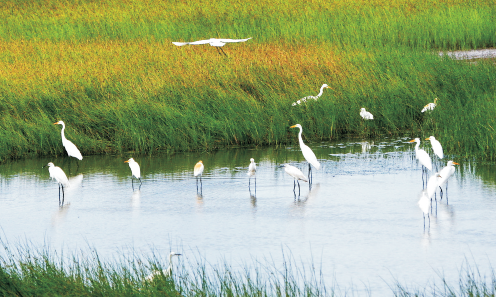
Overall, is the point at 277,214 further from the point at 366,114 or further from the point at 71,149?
the point at 366,114

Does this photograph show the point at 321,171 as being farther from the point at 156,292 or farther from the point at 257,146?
the point at 156,292

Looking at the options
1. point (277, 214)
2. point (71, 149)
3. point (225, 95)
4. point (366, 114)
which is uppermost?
point (225, 95)

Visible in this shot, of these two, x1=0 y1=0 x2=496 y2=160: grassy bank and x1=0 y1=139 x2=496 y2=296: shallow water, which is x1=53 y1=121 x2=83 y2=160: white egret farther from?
x1=0 y1=0 x2=496 y2=160: grassy bank

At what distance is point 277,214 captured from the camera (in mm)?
7895

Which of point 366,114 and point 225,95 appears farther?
point 225,95

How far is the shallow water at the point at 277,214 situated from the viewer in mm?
6195

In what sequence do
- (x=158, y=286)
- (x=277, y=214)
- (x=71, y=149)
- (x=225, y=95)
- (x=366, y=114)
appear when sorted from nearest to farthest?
(x=158, y=286), (x=277, y=214), (x=71, y=149), (x=366, y=114), (x=225, y=95)

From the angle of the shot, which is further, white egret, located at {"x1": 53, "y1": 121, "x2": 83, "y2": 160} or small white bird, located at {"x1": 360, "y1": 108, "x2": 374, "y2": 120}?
small white bird, located at {"x1": 360, "y1": 108, "x2": 374, "y2": 120}

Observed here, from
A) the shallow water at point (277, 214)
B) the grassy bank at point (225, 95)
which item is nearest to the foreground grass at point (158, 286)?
the shallow water at point (277, 214)

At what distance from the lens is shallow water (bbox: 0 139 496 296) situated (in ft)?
20.3

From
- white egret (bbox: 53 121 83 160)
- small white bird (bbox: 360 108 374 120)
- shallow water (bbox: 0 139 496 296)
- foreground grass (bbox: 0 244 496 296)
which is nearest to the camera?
foreground grass (bbox: 0 244 496 296)

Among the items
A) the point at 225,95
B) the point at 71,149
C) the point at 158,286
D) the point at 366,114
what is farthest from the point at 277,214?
the point at 225,95

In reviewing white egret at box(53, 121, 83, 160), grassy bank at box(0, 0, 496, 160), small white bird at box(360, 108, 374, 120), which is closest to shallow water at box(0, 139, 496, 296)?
white egret at box(53, 121, 83, 160)

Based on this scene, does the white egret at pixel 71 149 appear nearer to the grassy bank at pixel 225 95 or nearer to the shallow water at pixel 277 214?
the shallow water at pixel 277 214
